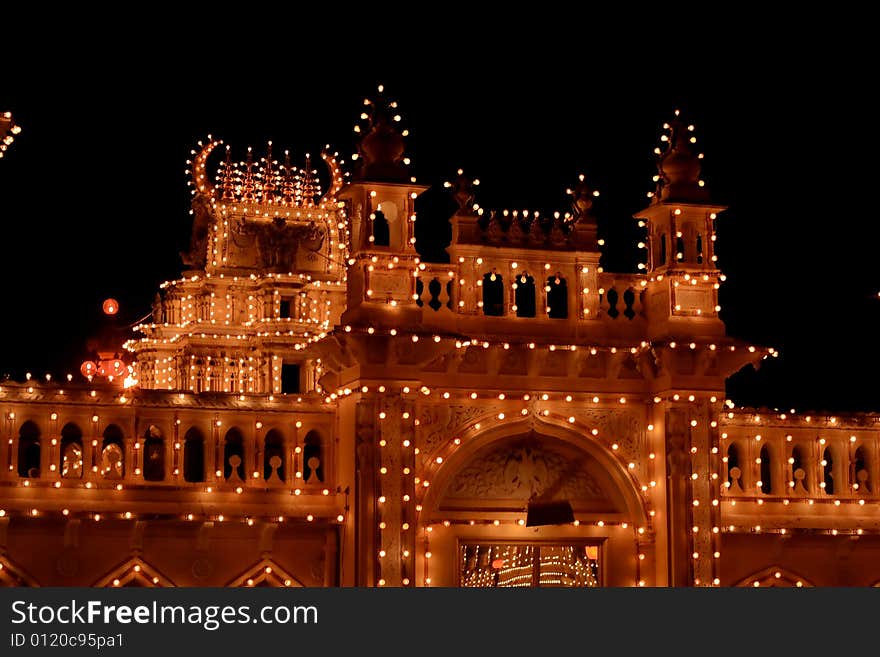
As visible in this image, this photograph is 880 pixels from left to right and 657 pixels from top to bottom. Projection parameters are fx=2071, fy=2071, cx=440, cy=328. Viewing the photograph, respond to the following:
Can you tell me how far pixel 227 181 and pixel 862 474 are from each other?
493 inches

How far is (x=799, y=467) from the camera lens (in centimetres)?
2662

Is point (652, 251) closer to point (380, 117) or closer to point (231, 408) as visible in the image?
point (380, 117)

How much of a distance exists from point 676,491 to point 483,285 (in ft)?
11.2

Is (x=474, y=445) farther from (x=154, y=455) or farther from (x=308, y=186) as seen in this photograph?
(x=308, y=186)

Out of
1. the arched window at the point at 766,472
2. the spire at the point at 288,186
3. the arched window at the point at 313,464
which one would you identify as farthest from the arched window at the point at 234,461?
the spire at the point at 288,186

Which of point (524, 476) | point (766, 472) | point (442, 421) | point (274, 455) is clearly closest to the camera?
point (442, 421)

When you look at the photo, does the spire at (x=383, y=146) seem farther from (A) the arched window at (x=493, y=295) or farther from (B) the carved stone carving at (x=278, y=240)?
(B) the carved stone carving at (x=278, y=240)

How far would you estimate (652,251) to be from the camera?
1011 inches

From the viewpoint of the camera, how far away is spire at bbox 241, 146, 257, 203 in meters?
34.2

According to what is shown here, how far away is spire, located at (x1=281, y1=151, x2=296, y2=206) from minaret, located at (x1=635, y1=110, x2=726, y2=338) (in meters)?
10.3

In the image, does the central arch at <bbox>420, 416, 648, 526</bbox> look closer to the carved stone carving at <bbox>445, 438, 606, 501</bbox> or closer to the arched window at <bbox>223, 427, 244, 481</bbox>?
the carved stone carving at <bbox>445, 438, 606, 501</bbox>

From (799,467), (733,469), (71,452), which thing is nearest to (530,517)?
(733,469)

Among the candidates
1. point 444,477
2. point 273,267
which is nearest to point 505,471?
point 444,477

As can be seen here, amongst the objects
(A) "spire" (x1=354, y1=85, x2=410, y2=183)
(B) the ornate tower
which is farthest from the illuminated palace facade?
(B) the ornate tower
